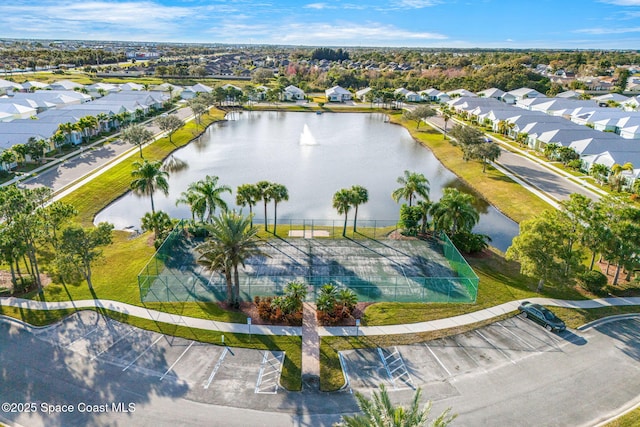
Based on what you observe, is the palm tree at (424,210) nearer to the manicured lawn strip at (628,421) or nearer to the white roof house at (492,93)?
the manicured lawn strip at (628,421)

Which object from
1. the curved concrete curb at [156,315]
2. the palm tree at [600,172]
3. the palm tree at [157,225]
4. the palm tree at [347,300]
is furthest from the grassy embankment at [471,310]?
the palm tree at [600,172]

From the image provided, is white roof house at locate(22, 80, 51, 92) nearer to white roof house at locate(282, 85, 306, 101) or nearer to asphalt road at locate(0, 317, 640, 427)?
white roof house at locate(282, 85, 306, 101)

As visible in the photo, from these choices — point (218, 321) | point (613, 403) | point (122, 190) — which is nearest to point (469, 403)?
point (613, 403)

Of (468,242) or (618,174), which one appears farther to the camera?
(618,174)

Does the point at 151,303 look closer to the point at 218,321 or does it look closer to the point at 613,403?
the point at 218,321

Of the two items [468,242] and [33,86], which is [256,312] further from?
[33,86]

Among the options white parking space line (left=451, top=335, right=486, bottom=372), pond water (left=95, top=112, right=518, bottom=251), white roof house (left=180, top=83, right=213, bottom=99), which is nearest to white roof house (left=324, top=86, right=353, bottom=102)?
pond water (left=95, top=112, right=518, bottom=251)

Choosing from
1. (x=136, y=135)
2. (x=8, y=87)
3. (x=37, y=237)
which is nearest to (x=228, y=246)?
(x=37, y=237)
